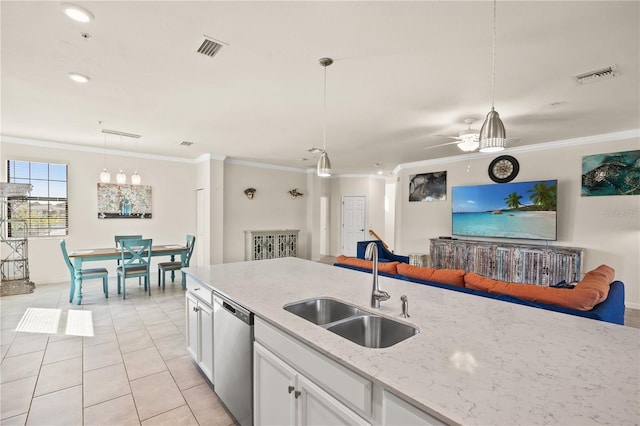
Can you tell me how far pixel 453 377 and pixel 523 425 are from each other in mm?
233

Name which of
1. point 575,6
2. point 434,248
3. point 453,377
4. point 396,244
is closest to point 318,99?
point 575,6

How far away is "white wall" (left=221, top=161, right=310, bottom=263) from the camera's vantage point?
7.14m

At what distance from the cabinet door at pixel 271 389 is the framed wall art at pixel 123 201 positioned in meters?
5.92

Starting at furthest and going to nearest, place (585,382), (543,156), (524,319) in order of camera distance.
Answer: (543,156)
(524,319)
(585,382)

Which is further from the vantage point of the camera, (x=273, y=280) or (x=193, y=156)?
(x=193, y=156)

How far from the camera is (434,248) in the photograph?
6.23 metres

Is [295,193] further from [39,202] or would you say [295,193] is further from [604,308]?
[604,308]

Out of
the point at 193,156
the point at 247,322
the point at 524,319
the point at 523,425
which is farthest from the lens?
the point at 193,156

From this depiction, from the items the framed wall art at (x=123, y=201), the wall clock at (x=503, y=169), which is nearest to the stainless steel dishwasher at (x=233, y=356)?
the framed wall art at (x=123, y=201)

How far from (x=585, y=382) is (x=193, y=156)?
711cm

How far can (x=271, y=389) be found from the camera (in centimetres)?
154

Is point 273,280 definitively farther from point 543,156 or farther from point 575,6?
point 543,156

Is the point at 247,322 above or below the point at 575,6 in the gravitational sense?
below

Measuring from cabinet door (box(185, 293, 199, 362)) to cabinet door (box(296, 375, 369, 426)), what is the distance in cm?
145
